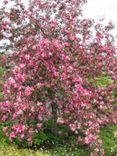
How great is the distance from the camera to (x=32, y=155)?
13.9 metres

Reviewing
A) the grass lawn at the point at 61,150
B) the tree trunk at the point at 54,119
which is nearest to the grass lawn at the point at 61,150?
the grass lawn at the point at 61,150

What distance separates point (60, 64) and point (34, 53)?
845mm

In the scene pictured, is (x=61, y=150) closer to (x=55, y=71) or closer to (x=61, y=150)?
(x=61, y=150)

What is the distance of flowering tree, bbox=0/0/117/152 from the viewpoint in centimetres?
1380

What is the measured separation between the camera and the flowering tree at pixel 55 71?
45.3ft

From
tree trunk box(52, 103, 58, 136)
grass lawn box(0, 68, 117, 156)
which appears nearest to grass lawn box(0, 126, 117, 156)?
grass lawn box(0, 68, 117, 156)

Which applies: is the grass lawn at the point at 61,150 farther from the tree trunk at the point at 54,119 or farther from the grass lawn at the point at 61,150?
the tree trunk at the point at 54,119

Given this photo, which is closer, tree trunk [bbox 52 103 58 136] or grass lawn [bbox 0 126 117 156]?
grass lawn [bbox 0 126 117 156]

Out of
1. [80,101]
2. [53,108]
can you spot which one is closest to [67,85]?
[80,101]

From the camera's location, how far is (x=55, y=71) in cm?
1398

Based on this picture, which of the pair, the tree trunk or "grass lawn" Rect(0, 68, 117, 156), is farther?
the tree trunk

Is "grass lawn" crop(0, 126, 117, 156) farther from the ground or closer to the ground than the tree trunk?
closer to the ground

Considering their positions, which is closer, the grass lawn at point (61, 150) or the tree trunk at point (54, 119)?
the grass lawn at point (61, 150)

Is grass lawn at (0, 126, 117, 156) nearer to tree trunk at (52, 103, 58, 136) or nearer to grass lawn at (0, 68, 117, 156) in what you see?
grass lawn at (0, 68, 117, 156)
